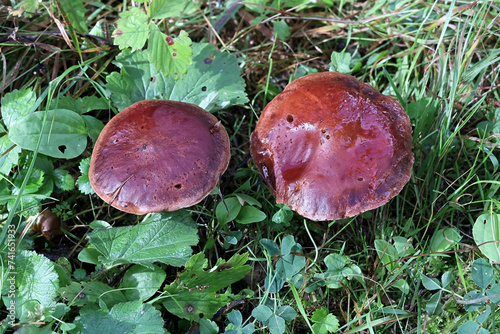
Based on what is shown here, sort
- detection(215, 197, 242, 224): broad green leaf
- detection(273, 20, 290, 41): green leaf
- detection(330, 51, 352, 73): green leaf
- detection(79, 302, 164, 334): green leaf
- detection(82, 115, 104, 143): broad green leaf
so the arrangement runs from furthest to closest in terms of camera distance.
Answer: detection(273, 20, 290, 41): green leaf < detection(330, 51, 352, 73): green leaf < detection(82, 115, 104, 143): broad green leaf < detection(215, 197, 242, 224): broad green leaf < detection(79, 302, 164, 334): green leaf

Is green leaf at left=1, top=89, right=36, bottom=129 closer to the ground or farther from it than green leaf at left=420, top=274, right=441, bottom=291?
farther from it

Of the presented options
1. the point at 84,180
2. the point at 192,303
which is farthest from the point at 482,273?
the point at 84,180

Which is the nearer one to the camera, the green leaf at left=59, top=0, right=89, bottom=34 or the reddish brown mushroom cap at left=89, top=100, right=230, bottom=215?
the reddish brown mushroom cap at left=89, top=100, right=230, bottom=215

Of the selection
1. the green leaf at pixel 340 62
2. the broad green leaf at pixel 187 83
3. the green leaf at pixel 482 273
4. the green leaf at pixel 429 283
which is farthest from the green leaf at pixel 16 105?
the green leaf at pixel 482 273

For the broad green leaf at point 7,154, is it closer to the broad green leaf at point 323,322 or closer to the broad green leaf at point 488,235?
the broad green leaf at point 323,322

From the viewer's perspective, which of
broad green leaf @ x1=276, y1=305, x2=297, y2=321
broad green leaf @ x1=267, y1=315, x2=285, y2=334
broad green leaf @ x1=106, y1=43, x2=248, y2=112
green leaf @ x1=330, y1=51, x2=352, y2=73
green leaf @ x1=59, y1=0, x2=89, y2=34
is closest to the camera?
broad green leaf @ x1=267, y1=315, x2=285, y2=334

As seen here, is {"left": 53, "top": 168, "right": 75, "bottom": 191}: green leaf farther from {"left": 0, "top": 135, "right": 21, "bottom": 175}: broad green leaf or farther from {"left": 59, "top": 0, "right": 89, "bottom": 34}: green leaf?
{"left": 59, "top": 0, "right": 89, "bottom": 34}: green leaf

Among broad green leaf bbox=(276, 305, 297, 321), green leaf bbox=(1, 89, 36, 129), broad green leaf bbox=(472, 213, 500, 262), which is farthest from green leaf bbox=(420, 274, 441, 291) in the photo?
green leaf bbox=(1, 89, 36, 129)

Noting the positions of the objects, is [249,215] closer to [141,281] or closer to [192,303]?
[192,303]
